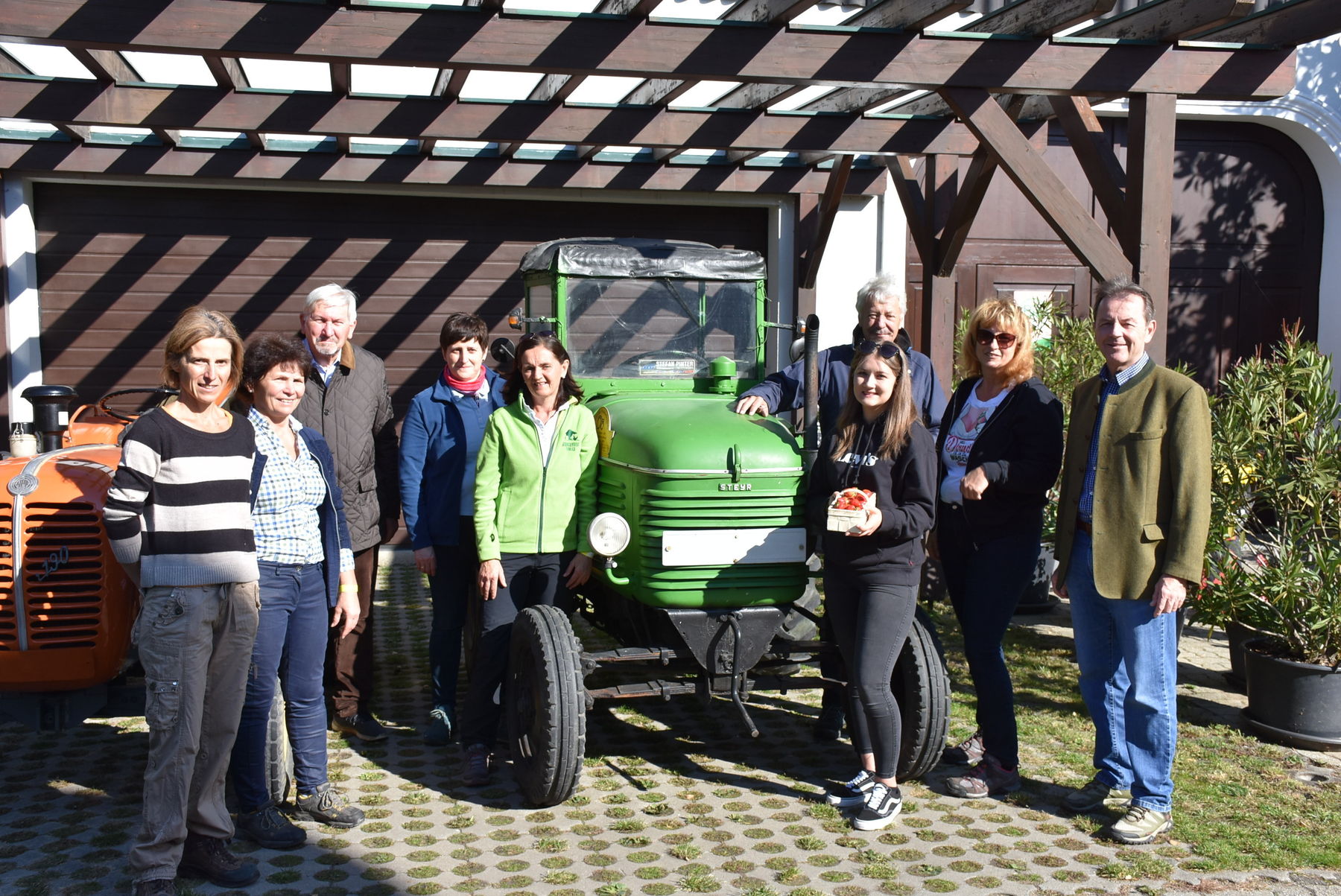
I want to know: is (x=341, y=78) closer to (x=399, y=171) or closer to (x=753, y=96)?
(x=399, y=171)

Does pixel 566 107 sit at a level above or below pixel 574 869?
above

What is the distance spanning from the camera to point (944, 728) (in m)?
4.30

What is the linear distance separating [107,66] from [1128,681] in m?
5.92

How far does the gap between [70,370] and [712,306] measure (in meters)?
5.95

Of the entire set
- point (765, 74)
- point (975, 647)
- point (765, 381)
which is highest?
point (765, 74)

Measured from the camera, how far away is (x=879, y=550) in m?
4.00

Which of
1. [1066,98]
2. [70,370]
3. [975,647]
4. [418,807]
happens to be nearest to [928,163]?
[1066,98]

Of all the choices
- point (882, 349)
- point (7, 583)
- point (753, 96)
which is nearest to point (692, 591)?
point (882, 349)

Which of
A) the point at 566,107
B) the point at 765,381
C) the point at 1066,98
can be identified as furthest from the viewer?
the point at 566,107

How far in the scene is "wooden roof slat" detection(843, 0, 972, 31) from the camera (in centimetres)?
513

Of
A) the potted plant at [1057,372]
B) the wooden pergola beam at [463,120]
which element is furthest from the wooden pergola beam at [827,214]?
the potted plant at [1057,372]

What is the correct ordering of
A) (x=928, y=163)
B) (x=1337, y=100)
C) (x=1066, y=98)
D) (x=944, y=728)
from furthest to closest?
(x=1337, y=100)
(x=928, y=163)
(x=1066, y=98)
(x=944, y=728)

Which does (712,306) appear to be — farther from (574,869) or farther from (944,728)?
(574,869)

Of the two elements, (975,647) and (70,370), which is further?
(70,370)
